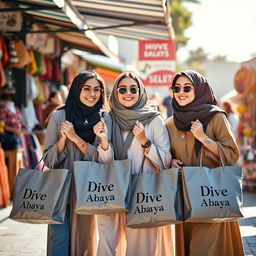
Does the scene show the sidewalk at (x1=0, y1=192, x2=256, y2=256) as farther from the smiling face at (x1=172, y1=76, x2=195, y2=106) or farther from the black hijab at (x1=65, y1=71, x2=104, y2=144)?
the smiling face at (x1=172, y1=76, x2=195, y2=106)

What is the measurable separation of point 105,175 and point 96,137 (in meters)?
0.46

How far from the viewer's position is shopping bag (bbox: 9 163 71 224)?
4.28 meters

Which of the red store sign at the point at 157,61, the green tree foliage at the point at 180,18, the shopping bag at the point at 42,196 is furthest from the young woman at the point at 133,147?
the green tree foliage at the point at 180,18

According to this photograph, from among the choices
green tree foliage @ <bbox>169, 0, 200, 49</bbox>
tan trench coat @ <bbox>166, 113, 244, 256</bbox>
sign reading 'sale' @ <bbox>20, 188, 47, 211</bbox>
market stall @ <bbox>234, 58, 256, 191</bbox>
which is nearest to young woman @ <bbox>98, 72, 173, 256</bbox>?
tan trench coat @ <bbox>166, 113, 244, 256</bbox>

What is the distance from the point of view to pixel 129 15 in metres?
8.42

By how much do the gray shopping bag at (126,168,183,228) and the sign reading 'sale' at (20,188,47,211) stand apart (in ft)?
2.33

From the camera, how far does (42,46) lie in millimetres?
10625

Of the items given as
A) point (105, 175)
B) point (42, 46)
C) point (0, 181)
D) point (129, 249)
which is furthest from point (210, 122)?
point (42, 46)

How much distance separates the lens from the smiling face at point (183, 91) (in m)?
4.48

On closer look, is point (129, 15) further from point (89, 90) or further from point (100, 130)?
point (100, 130)

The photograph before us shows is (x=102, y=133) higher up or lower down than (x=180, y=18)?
lower down

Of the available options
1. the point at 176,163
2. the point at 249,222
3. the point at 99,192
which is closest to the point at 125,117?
the point at 176,163

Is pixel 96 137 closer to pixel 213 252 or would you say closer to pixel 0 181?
pixel 213 252

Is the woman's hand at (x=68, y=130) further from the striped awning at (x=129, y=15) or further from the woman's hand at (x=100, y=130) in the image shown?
the striped awning at (x=129, y=15)
